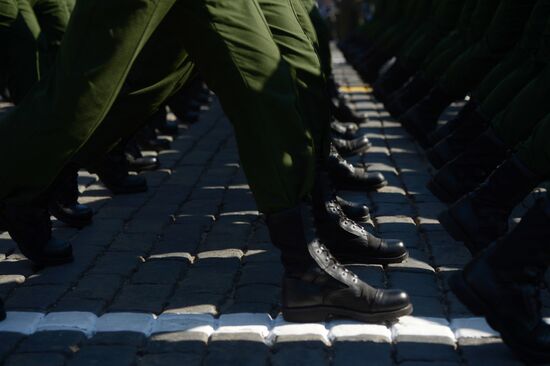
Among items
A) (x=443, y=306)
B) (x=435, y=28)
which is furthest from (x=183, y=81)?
(x=435, y=28)

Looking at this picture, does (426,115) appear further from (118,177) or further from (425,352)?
(425,352)

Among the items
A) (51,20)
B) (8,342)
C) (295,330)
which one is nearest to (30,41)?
(51,20)

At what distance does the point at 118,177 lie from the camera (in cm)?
538

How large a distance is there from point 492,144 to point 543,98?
509 millimetres

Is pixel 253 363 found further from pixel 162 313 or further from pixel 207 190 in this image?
pixel 207 190

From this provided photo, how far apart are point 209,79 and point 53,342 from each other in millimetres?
903

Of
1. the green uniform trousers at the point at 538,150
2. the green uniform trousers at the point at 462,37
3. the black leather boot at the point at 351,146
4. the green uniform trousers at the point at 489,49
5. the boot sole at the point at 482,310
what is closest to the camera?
the boot sole at the point at 482,310

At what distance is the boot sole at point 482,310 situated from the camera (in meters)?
3.02

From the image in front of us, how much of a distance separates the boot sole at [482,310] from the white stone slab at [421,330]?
0.40 ft

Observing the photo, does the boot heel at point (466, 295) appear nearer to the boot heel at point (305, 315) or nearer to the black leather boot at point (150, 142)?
the boot heel at point (305, 315)

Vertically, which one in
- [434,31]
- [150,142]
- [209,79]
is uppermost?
[209,79]

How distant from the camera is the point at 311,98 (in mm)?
3783

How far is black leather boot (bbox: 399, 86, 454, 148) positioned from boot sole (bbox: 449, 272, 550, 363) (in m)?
3.25

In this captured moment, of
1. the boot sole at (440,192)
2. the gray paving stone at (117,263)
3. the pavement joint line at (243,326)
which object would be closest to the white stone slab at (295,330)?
the pavement joint line at (243,326)
